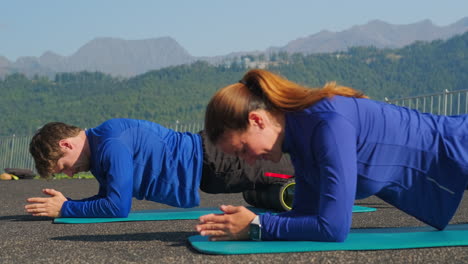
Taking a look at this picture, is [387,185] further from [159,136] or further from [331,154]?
[159,136]

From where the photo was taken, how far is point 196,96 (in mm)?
109125

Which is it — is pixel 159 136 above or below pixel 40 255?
above

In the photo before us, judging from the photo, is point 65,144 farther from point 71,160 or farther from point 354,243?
point 354,243

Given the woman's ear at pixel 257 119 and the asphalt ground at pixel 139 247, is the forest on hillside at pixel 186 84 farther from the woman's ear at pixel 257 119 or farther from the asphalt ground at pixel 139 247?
the woman's ear at pixel 257 119

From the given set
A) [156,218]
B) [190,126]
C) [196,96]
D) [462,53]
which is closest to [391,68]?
[462,53]

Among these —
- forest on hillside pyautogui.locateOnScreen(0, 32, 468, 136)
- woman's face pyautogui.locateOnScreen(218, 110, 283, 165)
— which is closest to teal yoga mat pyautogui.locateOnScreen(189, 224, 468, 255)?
woman's face pyautogui.locateOnScreen(218, 110, 283, 165)

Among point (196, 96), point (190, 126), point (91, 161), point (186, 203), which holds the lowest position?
point (196, 96)

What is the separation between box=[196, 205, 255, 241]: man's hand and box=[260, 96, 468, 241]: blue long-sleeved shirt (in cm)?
9

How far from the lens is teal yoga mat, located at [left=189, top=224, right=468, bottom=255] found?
2711mm

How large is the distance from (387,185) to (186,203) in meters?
1.82

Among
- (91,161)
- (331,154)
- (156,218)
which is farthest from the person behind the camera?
(156,218)

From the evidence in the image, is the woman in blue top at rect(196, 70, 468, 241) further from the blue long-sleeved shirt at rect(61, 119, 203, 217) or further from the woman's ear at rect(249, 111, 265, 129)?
the blue long-sleeved shirt at rect(61, 119, 203, 217)

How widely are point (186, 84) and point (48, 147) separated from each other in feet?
366

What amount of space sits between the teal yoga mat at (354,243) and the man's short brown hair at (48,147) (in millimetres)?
1455
